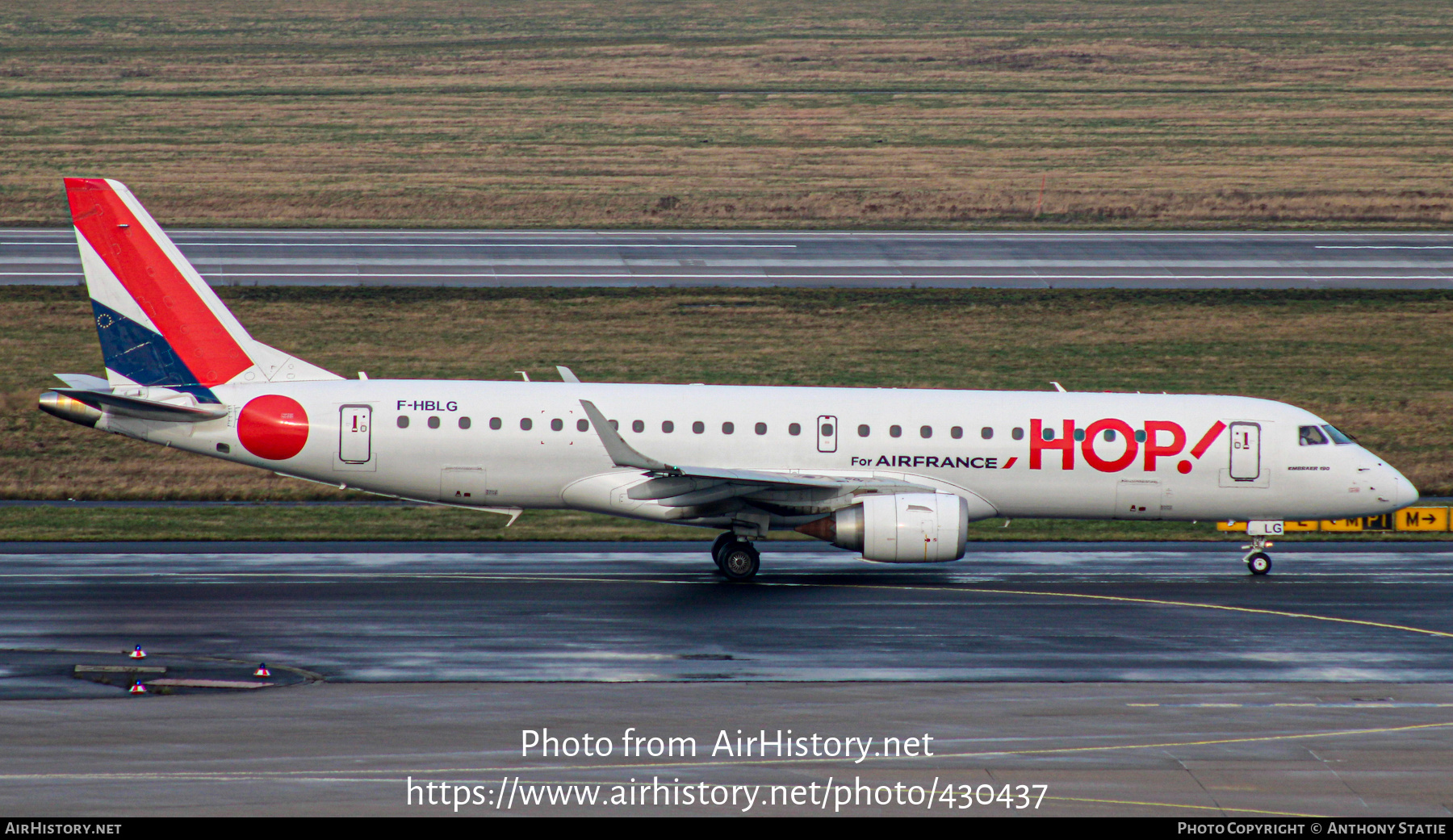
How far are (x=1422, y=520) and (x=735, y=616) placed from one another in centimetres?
1871

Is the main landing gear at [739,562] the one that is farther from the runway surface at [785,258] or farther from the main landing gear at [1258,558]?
the runway surface at [785,258]

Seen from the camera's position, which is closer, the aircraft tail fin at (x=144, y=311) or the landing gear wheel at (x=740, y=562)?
the landing gear wheel at (x=740, y=562)

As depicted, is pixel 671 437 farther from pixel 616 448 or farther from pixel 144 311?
pixel 144 311

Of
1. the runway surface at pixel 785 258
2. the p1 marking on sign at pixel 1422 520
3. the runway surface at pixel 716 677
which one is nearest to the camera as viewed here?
the runway surface at pixel 716 677

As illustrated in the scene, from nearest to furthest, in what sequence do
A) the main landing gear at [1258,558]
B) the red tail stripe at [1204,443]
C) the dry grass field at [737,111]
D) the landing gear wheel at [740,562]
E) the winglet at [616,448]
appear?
the winglet at [616,448], the landing gear wheel at [740,562], the red tail stripe at [1204,443], the main landing gear at [1258,558], the dry grass field at [737,111]

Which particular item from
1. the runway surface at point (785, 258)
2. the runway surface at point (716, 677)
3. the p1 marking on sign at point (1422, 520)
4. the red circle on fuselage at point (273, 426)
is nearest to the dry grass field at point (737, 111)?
the runway surface at point (785, 258)

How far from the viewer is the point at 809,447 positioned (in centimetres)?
2992

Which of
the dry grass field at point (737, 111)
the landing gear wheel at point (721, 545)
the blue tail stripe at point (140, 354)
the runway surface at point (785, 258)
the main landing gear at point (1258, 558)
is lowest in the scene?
the main landing gear at point (1258, 558)

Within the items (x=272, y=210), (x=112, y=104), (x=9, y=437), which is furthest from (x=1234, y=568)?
(x=112, y=104)

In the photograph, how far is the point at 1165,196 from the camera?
73625 mm

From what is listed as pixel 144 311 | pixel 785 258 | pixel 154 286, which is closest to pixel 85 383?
pixel 144 311

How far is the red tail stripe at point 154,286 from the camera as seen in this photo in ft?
99.1

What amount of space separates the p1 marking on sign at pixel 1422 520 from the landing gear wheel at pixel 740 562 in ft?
53.7

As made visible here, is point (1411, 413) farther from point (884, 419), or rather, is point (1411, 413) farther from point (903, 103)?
point (903, 103)
